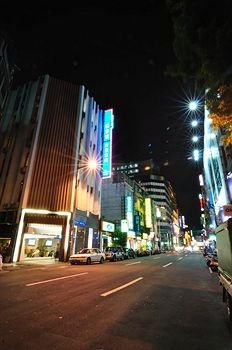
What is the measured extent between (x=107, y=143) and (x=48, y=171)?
1156cm

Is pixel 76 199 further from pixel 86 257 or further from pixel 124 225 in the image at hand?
pixel 124 225

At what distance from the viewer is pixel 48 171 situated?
104 ft

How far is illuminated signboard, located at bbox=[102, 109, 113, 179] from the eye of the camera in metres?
37.4

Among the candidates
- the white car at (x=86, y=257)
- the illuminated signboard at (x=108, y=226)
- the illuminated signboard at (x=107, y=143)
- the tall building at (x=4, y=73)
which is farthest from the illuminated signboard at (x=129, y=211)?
the tall building at (x=4, y=73)

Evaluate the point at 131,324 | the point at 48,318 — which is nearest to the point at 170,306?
the point at 131,324

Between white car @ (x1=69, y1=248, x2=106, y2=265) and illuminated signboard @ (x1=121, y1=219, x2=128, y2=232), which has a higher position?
illuminated signboard @ (x1=121, y1=219, x2=128, y2=232)

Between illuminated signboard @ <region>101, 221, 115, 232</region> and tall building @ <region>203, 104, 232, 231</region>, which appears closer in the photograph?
tall building @ <region>203, 104, 232, 231</region>

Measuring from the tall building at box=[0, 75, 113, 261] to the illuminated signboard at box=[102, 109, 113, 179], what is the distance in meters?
0.37

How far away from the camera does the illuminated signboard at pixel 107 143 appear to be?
123 ft

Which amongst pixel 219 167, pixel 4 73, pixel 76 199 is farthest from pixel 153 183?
pixel 4 73

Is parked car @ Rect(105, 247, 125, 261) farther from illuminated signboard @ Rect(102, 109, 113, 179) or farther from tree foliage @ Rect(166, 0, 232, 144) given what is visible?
tree foliage @ Rect(166, 0, 232, 144)

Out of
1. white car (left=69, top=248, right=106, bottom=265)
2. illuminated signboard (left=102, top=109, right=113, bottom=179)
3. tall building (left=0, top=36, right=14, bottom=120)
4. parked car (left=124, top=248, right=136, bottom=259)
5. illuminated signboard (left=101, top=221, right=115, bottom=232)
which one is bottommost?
white car (left=69, top=248, right=106, bottom=265)

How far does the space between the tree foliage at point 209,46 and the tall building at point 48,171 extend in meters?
25.3

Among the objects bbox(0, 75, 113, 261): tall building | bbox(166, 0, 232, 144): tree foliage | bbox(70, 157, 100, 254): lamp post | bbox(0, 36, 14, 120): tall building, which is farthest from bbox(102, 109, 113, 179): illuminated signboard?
bbox(166, 0, 232, 144): tree foliage
